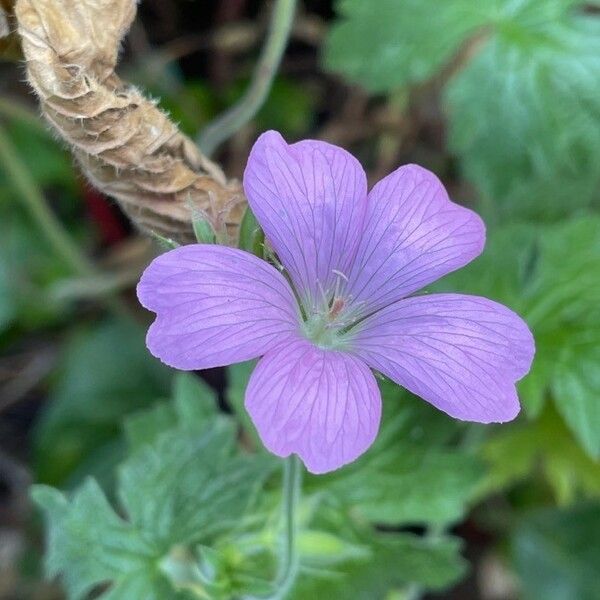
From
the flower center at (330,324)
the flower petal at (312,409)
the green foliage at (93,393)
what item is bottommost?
the green foliage at (93,393)

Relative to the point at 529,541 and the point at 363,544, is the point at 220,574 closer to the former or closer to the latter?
the point at 363,544

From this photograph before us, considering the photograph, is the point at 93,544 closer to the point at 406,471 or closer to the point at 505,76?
the point at 406,471

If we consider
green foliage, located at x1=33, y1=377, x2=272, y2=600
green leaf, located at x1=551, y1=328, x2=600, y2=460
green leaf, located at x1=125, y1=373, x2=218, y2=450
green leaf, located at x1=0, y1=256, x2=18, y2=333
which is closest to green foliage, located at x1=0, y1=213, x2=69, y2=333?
green leaf, located at x1=0, y1=256, x2=18, y2=333

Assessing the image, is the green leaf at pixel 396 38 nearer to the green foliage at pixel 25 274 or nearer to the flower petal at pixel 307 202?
the flower petal at pixel 307 202

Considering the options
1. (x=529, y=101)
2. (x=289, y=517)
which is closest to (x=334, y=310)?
(x=289, y=517)

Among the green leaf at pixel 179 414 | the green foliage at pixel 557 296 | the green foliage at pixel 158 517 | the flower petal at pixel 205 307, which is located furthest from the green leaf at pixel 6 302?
the flower petal at pixel 205 307

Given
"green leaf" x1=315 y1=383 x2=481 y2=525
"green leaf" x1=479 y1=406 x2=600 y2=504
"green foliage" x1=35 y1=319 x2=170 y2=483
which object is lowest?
"green leaf" x1=479 y1=406 x2=600 y2=504

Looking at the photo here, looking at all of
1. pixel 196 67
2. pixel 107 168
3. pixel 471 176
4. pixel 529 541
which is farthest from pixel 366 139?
pixel 107 168

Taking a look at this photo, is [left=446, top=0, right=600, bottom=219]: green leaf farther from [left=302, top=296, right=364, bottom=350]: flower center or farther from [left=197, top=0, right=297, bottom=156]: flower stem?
[left=302, top=296, right=364, bottom=350]: flower center
